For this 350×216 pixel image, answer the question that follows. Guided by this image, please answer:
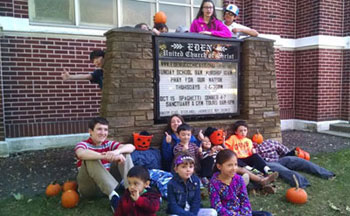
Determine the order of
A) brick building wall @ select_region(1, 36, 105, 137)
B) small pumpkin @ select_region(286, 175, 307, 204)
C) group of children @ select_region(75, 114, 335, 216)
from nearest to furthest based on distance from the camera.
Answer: group of children @ select_region(75, 114, 335, 216), small pumpkin @ select_region(286, 175, 307, 204), brick building wall @ select_region(1, 36, 105, 137)

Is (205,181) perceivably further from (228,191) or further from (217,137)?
(228,191)

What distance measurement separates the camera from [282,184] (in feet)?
13.4

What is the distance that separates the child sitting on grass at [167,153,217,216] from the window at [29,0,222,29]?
15.2 ft

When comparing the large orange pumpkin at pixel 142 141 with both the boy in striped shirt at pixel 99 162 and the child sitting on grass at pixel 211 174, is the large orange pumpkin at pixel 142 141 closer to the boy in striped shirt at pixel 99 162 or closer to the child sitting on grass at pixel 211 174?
the boy in striped shirt at pixel 99 162

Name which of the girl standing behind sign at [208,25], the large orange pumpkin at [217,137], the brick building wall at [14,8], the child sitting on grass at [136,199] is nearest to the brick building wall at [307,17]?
the girl standing behind sign at [208,25]

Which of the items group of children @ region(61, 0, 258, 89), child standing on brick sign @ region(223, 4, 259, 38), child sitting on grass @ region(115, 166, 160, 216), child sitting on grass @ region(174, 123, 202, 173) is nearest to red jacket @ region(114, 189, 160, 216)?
child sitting on grass @ region(115, 166, 160, 216)

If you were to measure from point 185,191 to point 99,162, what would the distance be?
1.01 meters

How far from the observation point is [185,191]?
9.25 ft

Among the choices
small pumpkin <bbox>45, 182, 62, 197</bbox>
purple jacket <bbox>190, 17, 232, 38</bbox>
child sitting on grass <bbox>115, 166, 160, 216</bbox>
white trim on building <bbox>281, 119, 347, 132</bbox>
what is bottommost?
small pumpkin <bbox>45, 182, 62, 197</bbox>

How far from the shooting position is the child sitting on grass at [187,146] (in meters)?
3.82

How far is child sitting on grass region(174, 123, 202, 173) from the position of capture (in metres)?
3.82

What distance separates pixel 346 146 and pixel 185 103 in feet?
13.0

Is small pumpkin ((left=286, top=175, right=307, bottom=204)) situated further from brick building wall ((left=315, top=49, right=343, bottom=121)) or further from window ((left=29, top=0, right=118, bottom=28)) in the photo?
brick building wall ((left=315, top=49, right=343, bottom=121))

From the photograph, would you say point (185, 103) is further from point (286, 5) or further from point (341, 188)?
point (286, 5)
